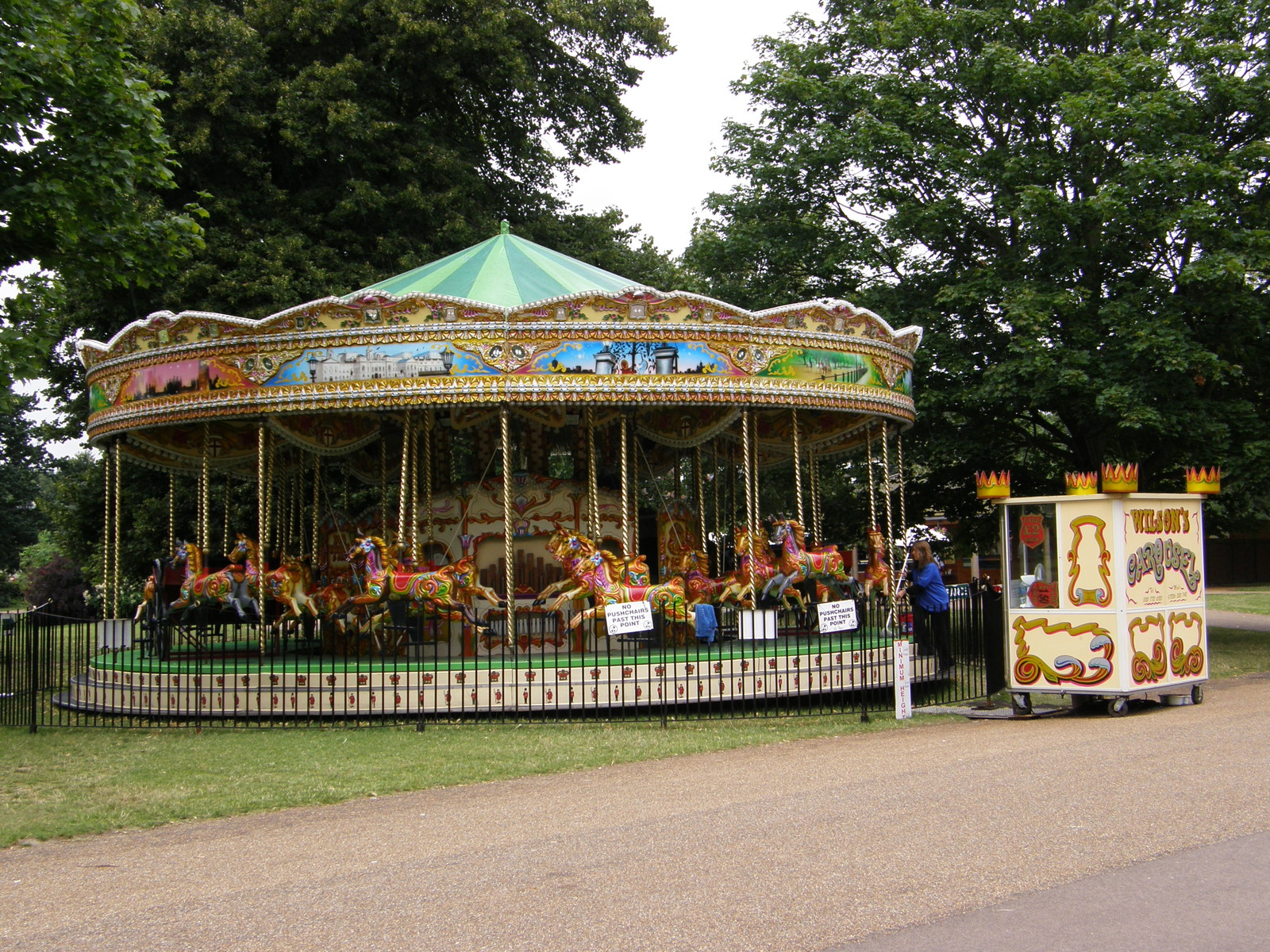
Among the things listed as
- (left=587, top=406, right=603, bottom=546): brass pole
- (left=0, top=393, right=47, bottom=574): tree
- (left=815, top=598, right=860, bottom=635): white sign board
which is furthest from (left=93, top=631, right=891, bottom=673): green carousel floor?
(left=0, top=393, right=47, bottom=574): tree

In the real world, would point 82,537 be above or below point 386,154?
below

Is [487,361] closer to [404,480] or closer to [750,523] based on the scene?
[404,480]

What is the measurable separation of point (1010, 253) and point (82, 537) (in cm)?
1966

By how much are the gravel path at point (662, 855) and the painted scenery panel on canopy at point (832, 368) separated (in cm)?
599

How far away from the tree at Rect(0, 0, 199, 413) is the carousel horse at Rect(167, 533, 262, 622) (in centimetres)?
315

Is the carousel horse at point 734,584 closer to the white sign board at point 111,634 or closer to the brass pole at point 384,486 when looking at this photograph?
the brass pole at point 384,486

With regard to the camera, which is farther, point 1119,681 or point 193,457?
point 193,457

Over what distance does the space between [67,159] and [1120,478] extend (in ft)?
39.0

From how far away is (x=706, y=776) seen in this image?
30.5 ft

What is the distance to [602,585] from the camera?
13.7 meters

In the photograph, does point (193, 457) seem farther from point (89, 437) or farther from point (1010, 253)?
point (1010, 253)

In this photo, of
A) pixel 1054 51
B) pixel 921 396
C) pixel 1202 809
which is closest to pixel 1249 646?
pixel 921 396

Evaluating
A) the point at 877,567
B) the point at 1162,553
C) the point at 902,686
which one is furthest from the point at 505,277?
the point at 1162,553

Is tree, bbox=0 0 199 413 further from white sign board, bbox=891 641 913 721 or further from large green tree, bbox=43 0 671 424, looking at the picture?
white sign board, bbox=891 641 913 721
